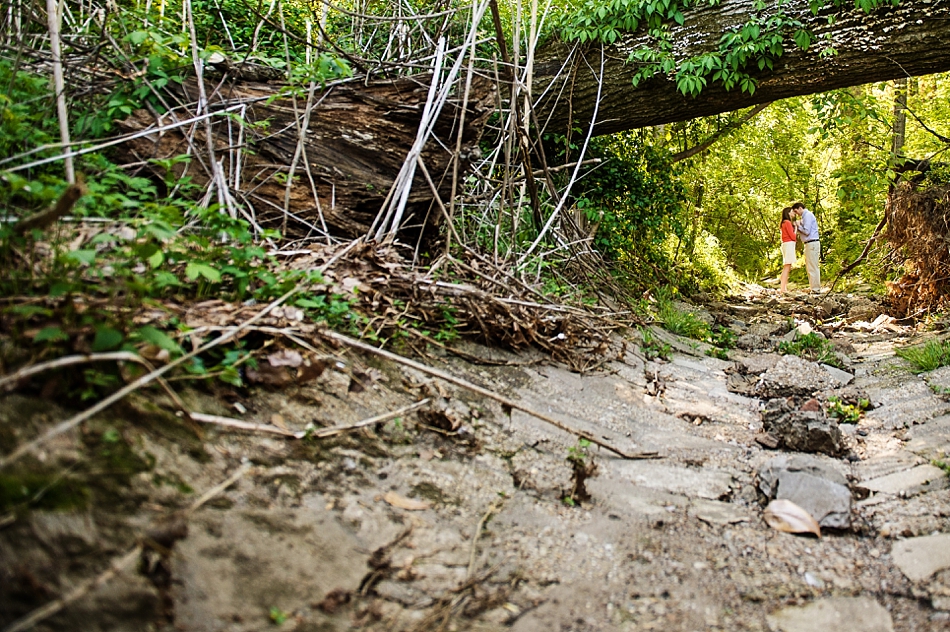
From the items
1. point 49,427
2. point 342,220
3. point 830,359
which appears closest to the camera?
point 49,427

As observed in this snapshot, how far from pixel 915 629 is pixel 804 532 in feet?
1.70

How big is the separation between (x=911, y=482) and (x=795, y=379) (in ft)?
5.97

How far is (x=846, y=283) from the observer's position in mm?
10859

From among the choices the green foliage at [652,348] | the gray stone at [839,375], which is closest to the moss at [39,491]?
the green foliage at [652,348]

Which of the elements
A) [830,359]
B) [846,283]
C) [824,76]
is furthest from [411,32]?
[846,283]

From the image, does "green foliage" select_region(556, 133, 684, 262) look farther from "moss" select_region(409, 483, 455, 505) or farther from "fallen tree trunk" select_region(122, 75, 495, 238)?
"moss" select_region(409, 483, 455, 505)

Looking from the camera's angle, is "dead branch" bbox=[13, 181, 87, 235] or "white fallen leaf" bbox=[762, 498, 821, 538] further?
"white fallen leaf" bbox=[762, 498, 821, 538]

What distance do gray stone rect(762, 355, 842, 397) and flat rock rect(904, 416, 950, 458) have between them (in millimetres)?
866

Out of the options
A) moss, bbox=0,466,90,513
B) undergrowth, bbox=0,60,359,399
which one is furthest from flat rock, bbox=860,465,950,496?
moss, bbox=0,466,90,513

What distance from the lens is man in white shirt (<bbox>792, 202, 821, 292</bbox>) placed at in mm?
10352

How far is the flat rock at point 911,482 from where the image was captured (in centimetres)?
246

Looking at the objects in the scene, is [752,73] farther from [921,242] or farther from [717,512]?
[717,512]

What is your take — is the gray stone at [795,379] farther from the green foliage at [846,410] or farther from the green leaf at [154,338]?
the green leaf at [154,338]

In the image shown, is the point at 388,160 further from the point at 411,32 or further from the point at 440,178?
the point at 411,32
